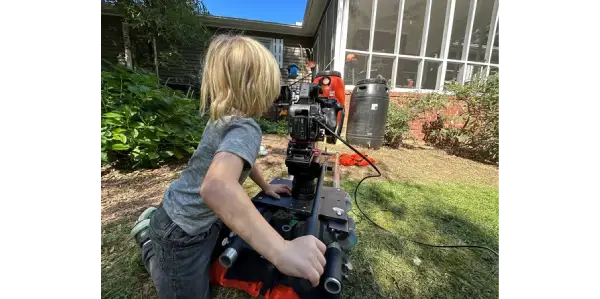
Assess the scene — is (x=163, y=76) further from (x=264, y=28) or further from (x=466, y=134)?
(x=466, y=134)

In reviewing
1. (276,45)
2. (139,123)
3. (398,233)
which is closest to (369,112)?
(398,233)

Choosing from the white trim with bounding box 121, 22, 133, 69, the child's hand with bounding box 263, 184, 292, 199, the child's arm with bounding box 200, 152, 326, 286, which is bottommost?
the child's hand with bounding box 263, 184, 292, 199

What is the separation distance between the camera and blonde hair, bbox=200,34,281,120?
34.7 inches

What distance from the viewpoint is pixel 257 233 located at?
2.05 feet

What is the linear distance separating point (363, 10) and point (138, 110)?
21.3 ft

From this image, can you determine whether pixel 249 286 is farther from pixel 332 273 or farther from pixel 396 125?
pixel 396 125

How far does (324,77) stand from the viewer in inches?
71.3

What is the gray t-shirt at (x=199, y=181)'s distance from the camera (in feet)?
2.72

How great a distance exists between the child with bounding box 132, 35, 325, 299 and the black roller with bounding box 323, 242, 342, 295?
0.03m

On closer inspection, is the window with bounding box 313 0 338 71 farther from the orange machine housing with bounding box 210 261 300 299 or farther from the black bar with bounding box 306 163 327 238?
the orange machine housing with bounding box 210 261 300 299

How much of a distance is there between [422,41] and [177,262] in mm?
7610

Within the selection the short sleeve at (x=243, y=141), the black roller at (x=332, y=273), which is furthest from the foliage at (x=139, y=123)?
the black roller at (x=332, y=273)

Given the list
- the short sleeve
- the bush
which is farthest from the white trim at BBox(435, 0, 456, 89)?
the short sleeve
